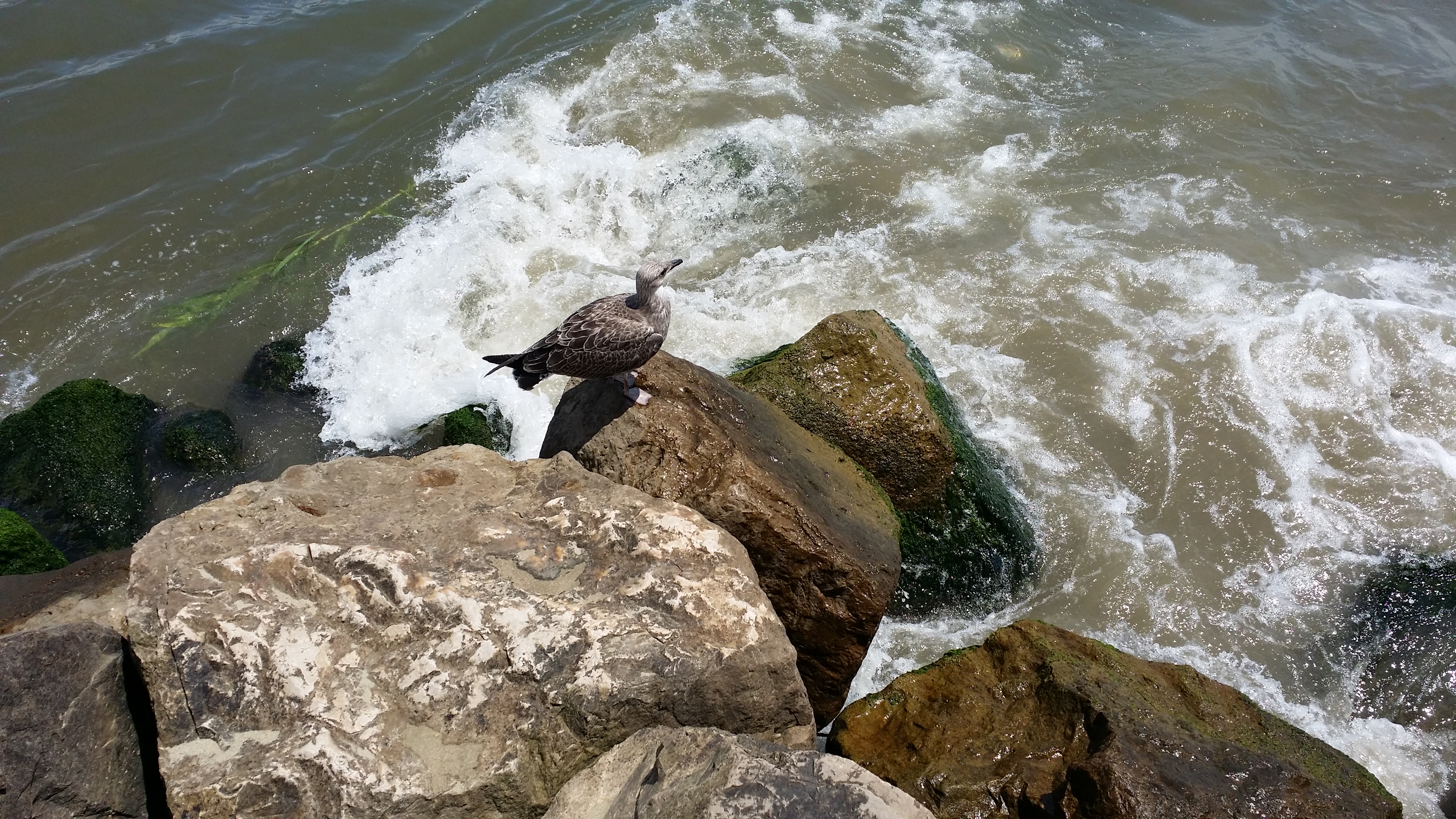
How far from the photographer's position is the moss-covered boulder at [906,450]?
6293 millimetres

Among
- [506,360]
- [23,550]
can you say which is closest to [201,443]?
[23,550]

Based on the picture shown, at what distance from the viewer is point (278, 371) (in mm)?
8305

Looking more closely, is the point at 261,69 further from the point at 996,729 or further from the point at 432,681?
the point at 996,729

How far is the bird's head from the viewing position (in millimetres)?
5332

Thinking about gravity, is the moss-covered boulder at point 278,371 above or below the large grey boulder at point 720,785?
below

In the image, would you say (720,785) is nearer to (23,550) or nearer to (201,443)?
(23,550)

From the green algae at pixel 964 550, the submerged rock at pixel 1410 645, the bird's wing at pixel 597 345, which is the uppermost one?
the bird's wing at pixel 597 345

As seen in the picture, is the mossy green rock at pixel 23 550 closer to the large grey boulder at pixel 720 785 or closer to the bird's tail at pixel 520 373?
the bird's tail at pixel 520 373

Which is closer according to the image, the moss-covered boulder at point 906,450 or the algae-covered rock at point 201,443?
the moss-covered boulder at point 906,450

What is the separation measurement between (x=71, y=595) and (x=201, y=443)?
3230 mm

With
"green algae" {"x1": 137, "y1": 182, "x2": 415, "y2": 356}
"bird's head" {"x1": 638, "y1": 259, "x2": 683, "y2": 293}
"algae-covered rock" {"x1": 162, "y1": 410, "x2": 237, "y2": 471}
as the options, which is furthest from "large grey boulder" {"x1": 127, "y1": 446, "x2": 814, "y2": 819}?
"green algae" {"x1": 137, "y1": 182, "x2": 415, "y2": 356}

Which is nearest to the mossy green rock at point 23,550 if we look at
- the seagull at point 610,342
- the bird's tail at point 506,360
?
the bird's tail at point 506,360

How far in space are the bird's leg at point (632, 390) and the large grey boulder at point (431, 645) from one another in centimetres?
86

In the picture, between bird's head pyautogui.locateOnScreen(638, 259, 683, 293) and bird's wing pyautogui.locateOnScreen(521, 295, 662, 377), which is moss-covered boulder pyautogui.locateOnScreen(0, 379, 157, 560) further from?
bird's head pyautogui.locateOnScreen(638, 259, 683, 293)
